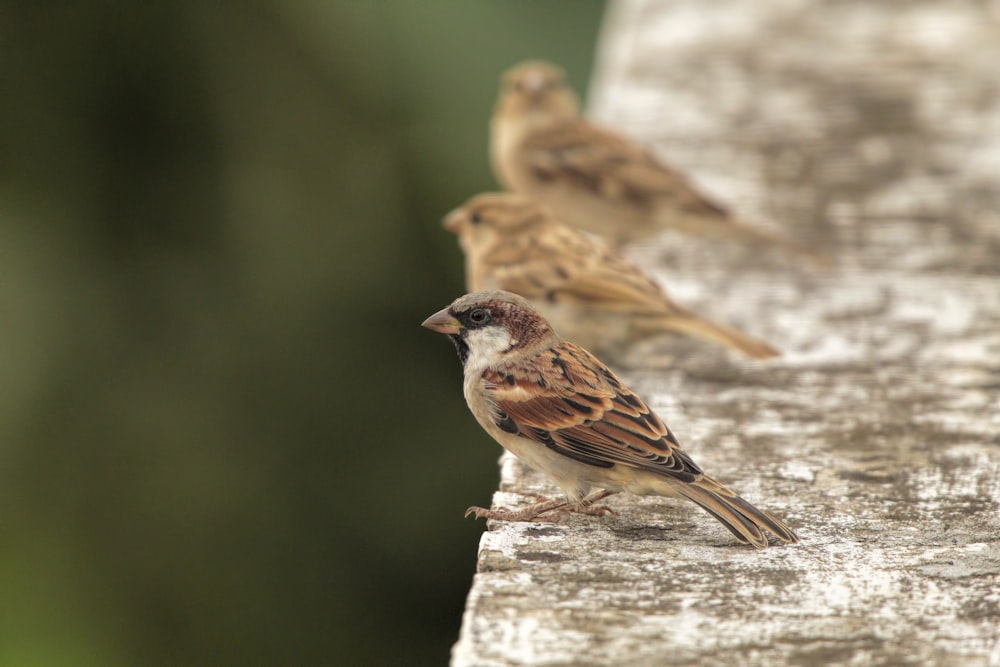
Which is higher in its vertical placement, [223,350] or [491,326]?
[223,350]

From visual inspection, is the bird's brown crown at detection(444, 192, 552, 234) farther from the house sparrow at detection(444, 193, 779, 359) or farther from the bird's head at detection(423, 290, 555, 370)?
the bird's head at detection(423, 290, 555, 370)

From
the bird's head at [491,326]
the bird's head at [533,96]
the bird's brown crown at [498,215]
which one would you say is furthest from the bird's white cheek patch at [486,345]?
the bird's head at [533,96]

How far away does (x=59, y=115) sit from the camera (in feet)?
16.0

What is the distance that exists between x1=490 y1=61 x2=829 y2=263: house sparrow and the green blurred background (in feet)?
1.40

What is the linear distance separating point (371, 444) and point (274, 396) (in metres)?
0.43

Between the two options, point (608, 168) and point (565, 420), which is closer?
point (565, 420)

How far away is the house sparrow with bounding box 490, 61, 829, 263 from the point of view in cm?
507

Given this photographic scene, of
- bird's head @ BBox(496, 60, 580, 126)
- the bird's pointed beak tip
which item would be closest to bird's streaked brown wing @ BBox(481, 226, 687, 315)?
the bird's pointed beak tip

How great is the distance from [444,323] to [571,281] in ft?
3.42

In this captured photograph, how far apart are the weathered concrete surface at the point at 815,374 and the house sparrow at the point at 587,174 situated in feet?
0.53

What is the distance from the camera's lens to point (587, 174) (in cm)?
546

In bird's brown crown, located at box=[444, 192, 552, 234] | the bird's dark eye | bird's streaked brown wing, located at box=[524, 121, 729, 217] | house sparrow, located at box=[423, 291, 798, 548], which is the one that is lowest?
house sparrow, located at box=[423, 291, 798, 548]

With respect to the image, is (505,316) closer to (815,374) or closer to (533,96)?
(815,374)

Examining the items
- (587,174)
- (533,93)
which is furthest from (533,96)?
(587,174)
